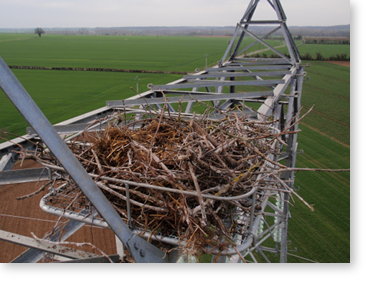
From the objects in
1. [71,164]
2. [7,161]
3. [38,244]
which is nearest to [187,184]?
[71,164]

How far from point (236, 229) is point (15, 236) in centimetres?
169

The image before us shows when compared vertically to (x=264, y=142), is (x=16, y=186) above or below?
below

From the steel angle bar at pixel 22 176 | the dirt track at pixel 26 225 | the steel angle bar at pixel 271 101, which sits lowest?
the dirt track at pixel 26 225

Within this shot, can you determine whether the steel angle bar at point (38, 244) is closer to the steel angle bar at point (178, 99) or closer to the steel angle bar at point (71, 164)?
the steel angle bar at point (71, 164)

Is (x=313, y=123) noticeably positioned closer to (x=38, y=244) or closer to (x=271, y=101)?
(x=271, y=101)

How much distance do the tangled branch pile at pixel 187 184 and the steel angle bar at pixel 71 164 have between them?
3.9 inches

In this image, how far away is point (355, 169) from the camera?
143 inches

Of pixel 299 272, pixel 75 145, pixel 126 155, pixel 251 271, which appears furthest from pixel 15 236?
pixel 299 272

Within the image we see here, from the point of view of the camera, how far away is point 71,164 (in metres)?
1.85

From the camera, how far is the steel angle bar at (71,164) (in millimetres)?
1618

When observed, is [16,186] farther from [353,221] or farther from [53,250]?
[353,221]

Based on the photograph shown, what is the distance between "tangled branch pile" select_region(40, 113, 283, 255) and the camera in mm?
1969

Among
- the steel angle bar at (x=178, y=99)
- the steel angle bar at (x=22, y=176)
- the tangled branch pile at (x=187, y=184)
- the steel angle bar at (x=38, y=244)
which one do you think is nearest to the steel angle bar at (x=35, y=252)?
the steel angle bar at (x=38, y=244)

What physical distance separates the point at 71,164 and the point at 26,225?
6366 mm
